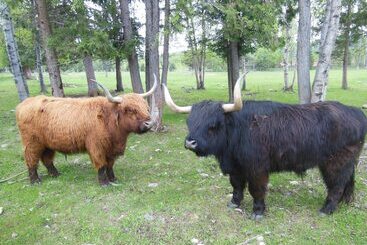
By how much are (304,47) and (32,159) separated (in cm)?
612

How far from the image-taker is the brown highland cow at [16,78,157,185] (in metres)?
6.30

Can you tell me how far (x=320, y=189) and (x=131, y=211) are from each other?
3.35 metres

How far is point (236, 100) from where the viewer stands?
178 inches

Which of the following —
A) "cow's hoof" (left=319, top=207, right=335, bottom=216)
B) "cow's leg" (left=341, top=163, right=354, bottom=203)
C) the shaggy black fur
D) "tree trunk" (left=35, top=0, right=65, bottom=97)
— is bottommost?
"cow's hoof" (left=319, top=207, right=335, bottom=216)

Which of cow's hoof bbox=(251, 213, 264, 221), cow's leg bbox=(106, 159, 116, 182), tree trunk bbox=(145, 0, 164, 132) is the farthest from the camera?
tree trunk bbox=(145, 0, 164, 132)

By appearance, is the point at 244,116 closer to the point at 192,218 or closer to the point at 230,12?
the point at 192,218

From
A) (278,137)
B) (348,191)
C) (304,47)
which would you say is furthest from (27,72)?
(348,191)

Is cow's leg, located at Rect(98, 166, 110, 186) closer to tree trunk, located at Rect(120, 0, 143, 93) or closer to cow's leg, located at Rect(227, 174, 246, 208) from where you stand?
cow's leg, located at Rect(227, 174, 246, 208)

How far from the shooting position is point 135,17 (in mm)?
16250

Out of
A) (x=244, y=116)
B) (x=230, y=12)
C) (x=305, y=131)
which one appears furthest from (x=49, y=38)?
(x=305, y=131)

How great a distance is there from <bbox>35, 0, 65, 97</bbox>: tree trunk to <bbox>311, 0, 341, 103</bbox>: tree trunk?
23.8 feet

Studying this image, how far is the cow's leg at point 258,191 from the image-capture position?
4.98 metres

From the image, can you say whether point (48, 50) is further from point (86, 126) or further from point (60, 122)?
point (86, 126)

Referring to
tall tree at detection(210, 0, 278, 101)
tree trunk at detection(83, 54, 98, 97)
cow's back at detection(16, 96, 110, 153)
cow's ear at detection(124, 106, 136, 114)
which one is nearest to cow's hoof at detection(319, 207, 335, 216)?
cow's ear at detection(124, 106, 136, 114)
